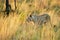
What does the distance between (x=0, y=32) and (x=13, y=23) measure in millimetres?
650

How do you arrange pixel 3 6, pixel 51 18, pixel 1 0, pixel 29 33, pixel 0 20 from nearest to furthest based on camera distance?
pixel 29 33 < pixel 0 20 < pixel 51 18 < pixel 3 6 < pixel 1 0

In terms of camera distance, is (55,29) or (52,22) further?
(52,22)

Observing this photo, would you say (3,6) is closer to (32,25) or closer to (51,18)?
(51,18)

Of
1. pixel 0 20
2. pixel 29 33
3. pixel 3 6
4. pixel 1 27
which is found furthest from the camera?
pixel 3 6

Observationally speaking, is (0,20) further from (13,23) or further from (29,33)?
(29,33)

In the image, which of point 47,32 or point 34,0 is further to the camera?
point 34,0

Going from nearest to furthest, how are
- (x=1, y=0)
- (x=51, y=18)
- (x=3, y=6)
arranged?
1. (x=51, y=18)
2. (x=3, y=6)
3. (x=1, y=0)

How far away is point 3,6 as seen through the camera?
947cm

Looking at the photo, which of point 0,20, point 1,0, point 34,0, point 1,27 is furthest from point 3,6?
point 1,27

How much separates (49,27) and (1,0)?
4.50m

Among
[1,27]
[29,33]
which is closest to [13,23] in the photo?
[1,27]

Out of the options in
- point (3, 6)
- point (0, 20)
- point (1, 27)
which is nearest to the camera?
point (1, 27)

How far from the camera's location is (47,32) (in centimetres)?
598

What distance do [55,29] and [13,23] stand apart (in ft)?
3.45
